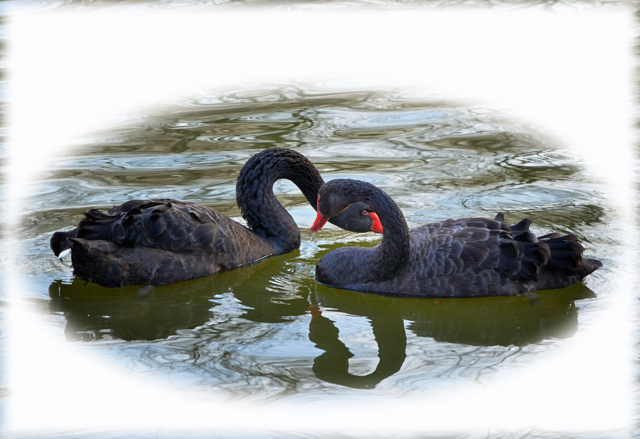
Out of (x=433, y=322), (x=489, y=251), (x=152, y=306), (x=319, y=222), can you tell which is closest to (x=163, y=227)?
(x=152, y=306)

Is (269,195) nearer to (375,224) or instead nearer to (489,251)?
(375,224)

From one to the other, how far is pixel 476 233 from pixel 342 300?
39.6 inches

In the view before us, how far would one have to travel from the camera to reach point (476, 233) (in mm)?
5574

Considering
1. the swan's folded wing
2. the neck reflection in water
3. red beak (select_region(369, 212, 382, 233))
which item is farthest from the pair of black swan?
red beak (select_region(369, 212, 382, 233))

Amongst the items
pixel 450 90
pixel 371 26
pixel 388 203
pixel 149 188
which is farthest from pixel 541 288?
pixel 371 26

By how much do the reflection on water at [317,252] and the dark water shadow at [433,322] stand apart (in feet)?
0.05

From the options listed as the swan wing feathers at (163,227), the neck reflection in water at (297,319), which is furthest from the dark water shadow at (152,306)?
the swan wing feathers at (163,227)

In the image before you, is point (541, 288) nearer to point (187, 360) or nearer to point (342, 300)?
point (342, 300)

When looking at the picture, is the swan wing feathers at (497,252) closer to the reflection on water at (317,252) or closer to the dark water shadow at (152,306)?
the reflection on water at (317,252)

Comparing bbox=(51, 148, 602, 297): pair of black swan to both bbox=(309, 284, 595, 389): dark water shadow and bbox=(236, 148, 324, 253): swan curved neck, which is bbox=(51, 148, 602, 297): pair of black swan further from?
bbox=(236, 148, 324, 253): swan curved neck

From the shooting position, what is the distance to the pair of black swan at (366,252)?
5.46 m

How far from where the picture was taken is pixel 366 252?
5789 millimetres

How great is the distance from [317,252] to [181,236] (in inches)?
49.7

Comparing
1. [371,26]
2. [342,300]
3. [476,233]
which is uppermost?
[371,26]
